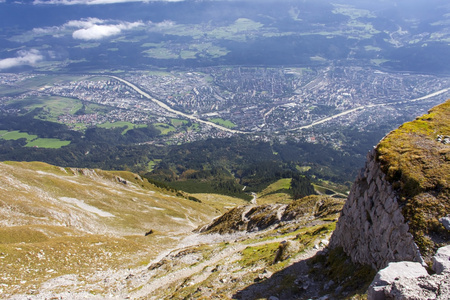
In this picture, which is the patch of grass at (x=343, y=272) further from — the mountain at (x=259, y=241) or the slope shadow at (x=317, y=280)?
the mountain at (x=259, y=241)

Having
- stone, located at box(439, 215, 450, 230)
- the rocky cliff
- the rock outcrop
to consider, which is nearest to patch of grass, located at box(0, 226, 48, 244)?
the rock outcrop

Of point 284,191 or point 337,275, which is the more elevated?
point 337,275

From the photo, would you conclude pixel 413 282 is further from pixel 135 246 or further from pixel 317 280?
pixel 135 246

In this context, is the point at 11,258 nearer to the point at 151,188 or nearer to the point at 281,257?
the point at 281,257

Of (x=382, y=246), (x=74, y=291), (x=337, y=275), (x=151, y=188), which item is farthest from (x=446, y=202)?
(x=151, y=188)

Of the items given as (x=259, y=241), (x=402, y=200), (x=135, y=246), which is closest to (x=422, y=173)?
(x=402, y=200)

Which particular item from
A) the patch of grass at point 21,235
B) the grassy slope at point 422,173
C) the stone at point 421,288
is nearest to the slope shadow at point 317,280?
the stone at point 421,288
